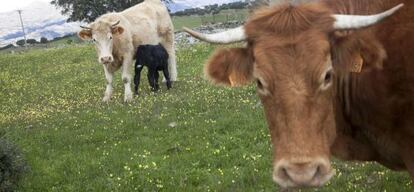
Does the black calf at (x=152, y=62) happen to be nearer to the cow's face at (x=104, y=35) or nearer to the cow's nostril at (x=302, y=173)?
the cow's face at (x=104, y=35)

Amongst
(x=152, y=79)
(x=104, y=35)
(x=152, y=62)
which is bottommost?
(x=152, y=79)

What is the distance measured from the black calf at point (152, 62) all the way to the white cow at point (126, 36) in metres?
0.38

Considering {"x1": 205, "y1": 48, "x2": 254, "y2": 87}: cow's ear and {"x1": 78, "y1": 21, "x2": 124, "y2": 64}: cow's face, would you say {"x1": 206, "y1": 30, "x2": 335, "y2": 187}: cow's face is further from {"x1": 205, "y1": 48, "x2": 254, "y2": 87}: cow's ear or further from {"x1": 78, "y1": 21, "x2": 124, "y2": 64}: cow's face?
{"x1": 78, "y1": 21, "x2": 124, "y2": 64}: cow's face

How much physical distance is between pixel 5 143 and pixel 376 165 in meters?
6.98

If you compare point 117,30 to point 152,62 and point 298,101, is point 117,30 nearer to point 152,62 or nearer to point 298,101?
point 152,62

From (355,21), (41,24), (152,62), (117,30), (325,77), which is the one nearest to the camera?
(325,77)

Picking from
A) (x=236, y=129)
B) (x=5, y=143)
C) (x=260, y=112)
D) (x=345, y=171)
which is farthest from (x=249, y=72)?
(x=260, y=112)

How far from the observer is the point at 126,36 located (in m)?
21.5

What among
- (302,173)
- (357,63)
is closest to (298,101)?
(302,173)

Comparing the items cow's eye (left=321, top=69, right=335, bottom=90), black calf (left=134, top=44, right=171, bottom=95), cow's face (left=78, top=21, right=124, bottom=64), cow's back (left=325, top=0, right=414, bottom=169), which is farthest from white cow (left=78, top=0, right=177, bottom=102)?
cow's eye (left=321, top=69, right=335, bottom=90)

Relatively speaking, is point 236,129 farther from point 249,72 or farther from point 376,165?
point 249,72

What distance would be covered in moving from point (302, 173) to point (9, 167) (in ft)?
22.5

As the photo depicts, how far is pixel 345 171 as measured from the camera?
1036 centimetres

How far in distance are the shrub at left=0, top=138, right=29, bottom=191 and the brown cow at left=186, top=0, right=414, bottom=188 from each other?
5260 mm
